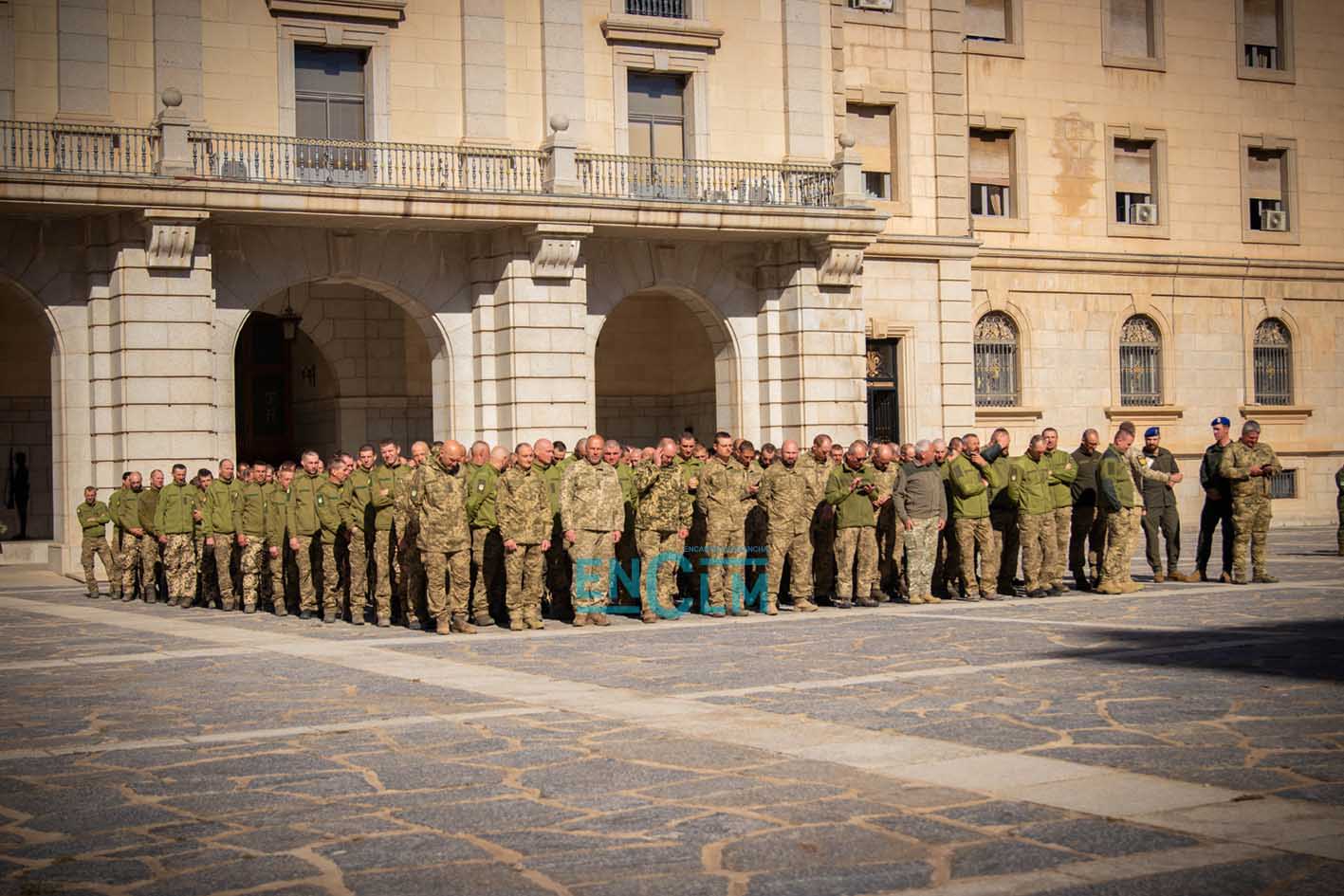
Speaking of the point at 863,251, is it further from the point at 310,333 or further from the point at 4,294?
the point at 4,294

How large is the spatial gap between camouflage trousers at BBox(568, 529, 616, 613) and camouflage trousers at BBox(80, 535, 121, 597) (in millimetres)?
8871

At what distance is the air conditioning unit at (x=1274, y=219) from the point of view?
35906 mm

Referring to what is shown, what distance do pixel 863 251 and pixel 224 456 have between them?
11253 mm

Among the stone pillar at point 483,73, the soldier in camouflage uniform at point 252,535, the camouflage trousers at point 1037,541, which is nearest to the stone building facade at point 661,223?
the stone pillar at point 483,73

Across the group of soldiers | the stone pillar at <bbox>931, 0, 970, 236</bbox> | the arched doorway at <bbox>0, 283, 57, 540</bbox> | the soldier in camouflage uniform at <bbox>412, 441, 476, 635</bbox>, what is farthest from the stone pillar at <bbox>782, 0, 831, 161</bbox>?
the arched doorway at <bbox>0, 283, 57, 540</bbox>

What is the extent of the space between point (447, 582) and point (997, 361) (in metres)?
18.2

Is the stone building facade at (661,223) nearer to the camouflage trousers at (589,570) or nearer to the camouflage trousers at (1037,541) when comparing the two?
the camouflage trousers at (589,570)

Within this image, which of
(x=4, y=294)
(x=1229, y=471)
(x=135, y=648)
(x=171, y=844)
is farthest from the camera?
(x=4, y=294)

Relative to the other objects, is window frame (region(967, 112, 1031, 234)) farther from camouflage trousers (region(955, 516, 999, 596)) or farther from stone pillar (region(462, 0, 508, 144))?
camouflage trousers (region(955, 516, 999, 596))

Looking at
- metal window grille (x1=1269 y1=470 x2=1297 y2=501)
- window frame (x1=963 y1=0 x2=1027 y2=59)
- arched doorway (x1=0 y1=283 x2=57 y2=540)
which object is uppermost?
window frame (x1=963 y1=0 x2=1027 y2=59)

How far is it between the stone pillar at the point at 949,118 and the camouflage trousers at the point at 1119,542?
12.9m

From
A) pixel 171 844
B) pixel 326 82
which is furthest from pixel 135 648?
pixel 326 82

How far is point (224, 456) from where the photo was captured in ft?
83.9

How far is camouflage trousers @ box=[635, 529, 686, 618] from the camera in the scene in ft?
58.5
